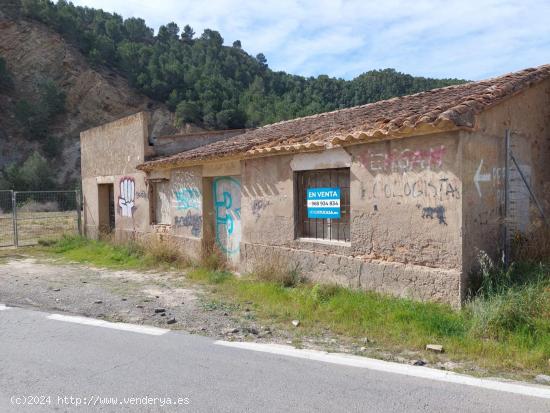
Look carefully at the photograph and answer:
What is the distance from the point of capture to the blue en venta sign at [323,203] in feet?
24.6

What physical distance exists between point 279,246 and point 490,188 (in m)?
3.79

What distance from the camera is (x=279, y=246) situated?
27.7 ft

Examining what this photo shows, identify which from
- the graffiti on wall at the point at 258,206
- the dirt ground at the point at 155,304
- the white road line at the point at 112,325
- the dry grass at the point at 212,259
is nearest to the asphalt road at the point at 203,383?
the white road line at the point at 112,325

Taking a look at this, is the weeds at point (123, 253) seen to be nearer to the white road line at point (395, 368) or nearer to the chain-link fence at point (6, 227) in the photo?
the chain-link fence at point (6, 227)

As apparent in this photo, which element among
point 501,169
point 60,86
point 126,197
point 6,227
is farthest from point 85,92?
point 501,169

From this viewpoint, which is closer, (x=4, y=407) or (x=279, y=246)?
(x=4, y=407)

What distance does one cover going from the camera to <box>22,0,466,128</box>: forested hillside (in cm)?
3888

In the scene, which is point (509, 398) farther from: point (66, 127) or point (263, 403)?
point (66, 127)

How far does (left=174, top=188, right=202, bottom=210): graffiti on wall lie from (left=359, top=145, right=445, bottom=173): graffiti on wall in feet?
16.4

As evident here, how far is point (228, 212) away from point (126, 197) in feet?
15.9

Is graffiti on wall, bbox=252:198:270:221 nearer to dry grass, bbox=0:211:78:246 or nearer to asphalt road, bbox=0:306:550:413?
asphalt road, bbox=0:306:550:413

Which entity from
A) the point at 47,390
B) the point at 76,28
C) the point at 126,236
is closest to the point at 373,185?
the point at 47,390

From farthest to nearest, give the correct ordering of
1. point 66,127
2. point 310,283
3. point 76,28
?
point 76,28 < point 66,127 < point 310,283

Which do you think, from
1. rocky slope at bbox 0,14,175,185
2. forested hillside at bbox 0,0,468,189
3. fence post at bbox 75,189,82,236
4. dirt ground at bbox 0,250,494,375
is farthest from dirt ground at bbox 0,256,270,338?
rocky slope at bbox 0,14,175,185
